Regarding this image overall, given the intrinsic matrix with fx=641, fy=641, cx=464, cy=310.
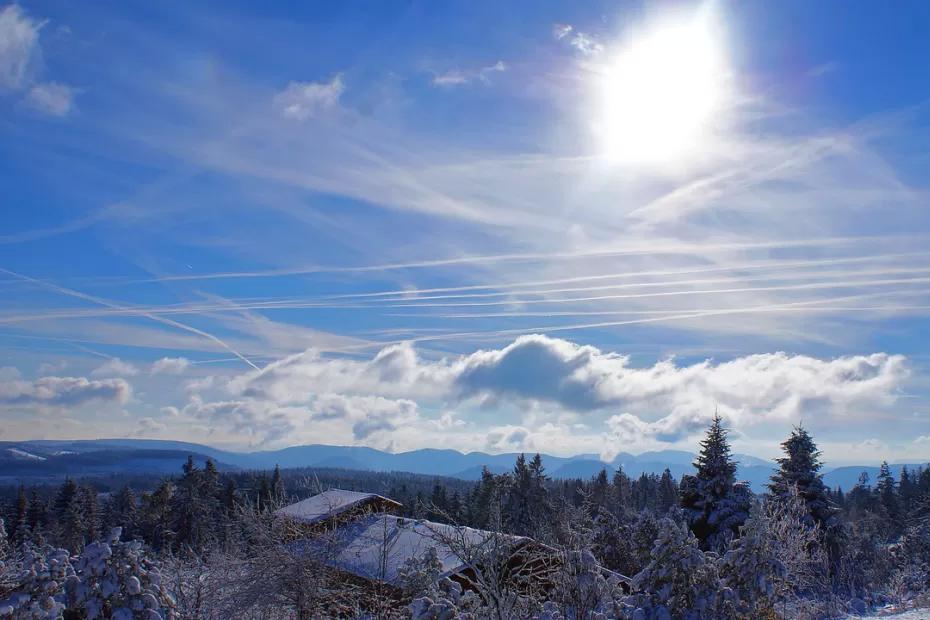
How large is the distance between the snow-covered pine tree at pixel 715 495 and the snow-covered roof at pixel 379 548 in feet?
39.3

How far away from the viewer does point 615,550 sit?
100 ft

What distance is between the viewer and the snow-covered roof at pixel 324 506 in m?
21.9

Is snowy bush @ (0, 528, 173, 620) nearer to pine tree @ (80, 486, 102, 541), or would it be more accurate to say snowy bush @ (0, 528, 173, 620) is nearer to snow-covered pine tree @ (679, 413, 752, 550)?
snow-covered pine tree @ (679, 413, 752, 550)

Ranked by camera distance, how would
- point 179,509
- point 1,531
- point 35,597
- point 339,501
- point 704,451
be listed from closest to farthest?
point 35,597, point 1,531, point 339,501, point 704,451, point 179,509

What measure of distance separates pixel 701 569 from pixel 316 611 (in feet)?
34.8

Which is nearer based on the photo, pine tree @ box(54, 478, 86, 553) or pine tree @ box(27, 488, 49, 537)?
pine tree @ box(54, 478, 86, 553)

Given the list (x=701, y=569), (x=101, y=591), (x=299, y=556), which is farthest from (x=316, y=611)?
(x=701, y=569)

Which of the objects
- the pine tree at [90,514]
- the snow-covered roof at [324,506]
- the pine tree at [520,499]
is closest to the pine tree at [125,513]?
the pine tree at [90,514]

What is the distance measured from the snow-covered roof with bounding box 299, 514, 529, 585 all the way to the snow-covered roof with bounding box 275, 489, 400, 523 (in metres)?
0.79

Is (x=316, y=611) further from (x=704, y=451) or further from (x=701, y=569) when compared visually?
(x=704, y=451)

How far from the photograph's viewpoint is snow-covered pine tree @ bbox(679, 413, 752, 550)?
91.5 ft

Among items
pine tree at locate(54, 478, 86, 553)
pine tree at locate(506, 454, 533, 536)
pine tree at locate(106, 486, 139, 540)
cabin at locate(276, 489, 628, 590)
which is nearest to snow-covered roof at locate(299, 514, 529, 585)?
cabin at locate(276, 489, 628, 590)

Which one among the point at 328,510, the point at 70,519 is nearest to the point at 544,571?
the point at 328,510

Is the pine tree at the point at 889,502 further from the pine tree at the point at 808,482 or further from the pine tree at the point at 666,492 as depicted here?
the pine tree at the point at 808,482
